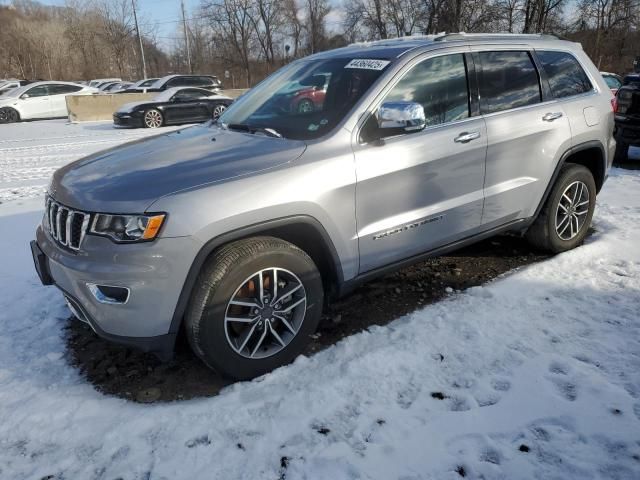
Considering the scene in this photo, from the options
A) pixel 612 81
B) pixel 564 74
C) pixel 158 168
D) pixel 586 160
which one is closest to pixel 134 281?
pixel 158 168

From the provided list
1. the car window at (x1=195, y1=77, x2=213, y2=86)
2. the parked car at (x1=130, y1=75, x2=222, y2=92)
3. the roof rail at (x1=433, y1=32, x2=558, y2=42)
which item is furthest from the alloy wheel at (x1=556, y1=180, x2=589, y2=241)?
the car window at (x1=195, y1=77, x2=213, y2=86)

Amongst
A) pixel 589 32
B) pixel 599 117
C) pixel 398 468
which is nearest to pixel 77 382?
pixel 398 468

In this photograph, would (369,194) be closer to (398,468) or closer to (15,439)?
(398,468)

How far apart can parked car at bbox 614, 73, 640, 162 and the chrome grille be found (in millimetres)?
8603

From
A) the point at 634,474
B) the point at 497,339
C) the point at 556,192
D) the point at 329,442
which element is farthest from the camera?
the point at 556,192

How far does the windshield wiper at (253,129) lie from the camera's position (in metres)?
3.14

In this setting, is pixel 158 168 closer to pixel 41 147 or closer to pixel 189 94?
pixel 41 147

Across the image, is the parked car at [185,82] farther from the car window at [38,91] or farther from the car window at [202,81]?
the car window at [38,91]

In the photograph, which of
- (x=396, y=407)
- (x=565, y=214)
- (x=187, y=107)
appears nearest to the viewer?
(x=396, y=407)

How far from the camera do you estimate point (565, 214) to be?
172 inches

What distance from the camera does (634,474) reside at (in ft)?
7.03

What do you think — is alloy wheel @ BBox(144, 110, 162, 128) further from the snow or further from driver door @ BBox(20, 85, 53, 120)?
driver door @ BBox(20, 85, 53, 120)

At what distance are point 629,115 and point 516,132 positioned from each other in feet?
19.4

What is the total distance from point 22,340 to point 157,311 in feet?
4.98
